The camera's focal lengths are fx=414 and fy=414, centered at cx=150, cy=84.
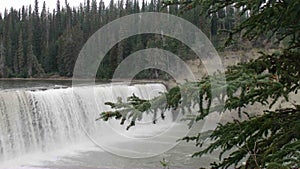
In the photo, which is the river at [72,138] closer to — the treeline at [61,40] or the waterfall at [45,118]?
the waterfall at [45,118]

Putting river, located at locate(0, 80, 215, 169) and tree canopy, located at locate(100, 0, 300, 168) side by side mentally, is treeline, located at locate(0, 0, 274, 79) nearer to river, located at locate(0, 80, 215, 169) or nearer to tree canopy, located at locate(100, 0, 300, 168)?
river, located at locate(0, 80, 215, 169)

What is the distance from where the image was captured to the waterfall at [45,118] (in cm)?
1139

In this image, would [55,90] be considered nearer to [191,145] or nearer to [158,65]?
[191,145]

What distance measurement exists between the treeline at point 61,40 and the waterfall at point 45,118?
50.0ft

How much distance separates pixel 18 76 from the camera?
39156mm

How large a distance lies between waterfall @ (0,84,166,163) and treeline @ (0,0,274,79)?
50.0ft

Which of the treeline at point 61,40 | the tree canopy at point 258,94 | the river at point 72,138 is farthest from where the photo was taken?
the treeline at point 61,40

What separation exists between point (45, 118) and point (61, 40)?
29.6 metres

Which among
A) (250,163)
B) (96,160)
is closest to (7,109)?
(96,160)

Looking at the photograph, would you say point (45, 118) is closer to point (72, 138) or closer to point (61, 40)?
point (72, 138)

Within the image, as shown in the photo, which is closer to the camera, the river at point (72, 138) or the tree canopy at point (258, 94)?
the tree canopy at point (258, 94)

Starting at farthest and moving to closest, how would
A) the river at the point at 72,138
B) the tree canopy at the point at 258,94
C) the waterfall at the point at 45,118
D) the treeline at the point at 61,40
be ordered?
1. the treeline at the point at 61,40
2. the waterfall at the point at 45,118
3. the river at the point at 72,138
4. the tree canopy at the point at 258,94

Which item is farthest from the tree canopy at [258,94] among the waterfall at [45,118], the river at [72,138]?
the waterfall at [45,118]

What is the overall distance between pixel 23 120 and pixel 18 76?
28.6 m
